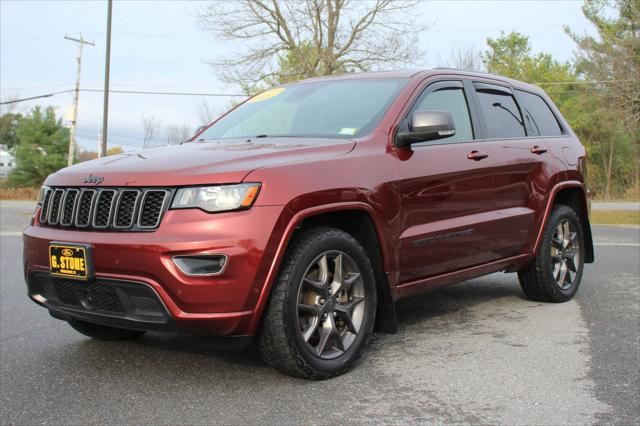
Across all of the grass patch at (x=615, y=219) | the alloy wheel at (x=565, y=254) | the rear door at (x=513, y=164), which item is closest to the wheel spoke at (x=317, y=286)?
Result: the rear door at (x=513, y=164)

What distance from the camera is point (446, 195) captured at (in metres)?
4.45

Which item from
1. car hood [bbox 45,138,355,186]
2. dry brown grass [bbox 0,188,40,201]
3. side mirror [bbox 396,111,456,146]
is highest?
side mirror [bbox 396,111,456,146]

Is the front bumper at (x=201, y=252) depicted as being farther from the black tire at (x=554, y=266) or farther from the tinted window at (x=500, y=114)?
the black tire at (x=554, y=266)

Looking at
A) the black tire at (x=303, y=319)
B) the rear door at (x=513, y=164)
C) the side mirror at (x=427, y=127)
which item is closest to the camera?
the black tire at (x=303, y=319)

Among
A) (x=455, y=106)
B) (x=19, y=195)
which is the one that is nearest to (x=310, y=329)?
(x=455, y=106)

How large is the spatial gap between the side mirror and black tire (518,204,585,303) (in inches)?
75.7

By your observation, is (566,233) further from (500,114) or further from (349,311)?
(349,311)

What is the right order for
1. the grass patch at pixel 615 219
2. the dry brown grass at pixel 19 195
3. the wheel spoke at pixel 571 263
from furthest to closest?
the dry brown grass at pixel 19 195 < the grass patch at pixel 615 219 < the wheel spoke at pixel 571 263

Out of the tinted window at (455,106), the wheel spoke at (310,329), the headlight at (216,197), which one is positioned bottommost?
the wheel spoke at (310,329)

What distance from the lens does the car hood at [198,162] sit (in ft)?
11.0

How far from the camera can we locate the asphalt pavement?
320cm

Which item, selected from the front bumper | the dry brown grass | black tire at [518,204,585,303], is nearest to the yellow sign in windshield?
the front bumper

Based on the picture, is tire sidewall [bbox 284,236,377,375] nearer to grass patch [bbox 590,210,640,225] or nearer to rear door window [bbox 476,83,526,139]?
rear door window [bbox 476,83,526,139]

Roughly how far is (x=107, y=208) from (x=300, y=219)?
3.32ft
